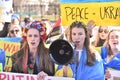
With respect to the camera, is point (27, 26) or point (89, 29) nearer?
point (89, 29)

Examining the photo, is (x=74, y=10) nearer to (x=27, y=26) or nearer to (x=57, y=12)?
(x=57, y=12)

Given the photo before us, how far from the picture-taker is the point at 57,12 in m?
4.03

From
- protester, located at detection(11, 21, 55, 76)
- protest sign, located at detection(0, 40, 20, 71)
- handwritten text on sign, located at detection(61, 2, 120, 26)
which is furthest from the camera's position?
protest sign, located at detection(0, 40, 20, 71)

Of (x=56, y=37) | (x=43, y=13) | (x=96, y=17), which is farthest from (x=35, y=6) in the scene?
(x=96, y=17)

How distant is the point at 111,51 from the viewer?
12.7ft

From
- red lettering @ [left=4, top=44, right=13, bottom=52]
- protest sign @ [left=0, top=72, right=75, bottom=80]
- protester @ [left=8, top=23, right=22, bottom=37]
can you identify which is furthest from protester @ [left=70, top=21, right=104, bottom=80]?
red lettering @ [left=4, top=44, right=13, bottom=52]

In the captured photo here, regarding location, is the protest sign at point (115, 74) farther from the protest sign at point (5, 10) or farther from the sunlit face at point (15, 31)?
the protest sign at point (5, 10)

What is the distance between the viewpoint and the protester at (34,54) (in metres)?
4.16

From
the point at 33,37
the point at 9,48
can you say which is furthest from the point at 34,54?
the point at 9,48

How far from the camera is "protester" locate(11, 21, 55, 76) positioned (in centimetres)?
416

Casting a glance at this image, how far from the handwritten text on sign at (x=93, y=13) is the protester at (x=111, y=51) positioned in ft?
0.37

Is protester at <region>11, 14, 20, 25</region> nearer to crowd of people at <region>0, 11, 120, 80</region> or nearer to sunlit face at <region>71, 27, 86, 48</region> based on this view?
crowd of people at <region>0, 11, 120, 80</region>

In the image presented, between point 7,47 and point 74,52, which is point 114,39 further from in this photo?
point 7,47

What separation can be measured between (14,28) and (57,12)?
52 centimetres
